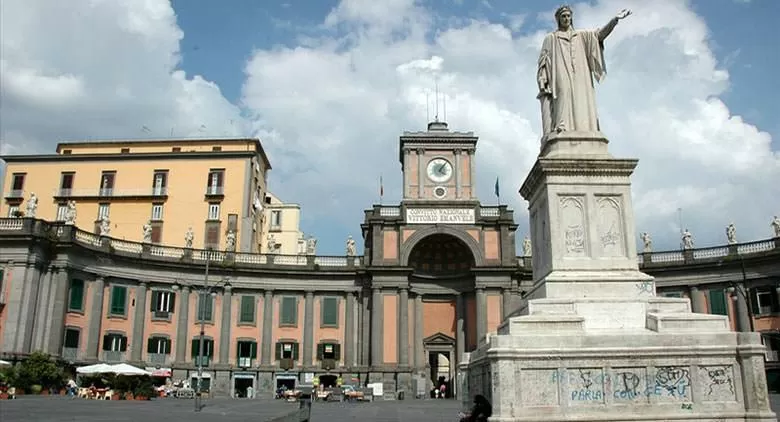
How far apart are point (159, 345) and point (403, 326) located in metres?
17.2

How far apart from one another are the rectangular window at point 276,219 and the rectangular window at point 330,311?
80.1 ft

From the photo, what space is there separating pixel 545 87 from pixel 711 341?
19.9 feet

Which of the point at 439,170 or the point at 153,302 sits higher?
the point at 439,170

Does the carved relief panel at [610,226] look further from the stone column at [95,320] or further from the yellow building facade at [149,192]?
the yellow building facade at [149,192]

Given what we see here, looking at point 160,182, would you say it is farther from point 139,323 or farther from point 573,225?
point 573,225

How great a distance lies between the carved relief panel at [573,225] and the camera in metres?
12.6

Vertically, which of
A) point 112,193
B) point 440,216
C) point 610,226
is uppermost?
point 112,193

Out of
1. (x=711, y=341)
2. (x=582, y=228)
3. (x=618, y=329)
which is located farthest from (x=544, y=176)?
(x=711, y=341)

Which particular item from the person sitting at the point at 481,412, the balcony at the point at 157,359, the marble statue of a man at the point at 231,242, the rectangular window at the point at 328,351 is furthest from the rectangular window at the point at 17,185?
the person sitting at the point at 481,412

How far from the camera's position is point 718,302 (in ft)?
152

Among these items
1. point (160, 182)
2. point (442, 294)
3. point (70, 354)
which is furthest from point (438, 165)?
point (70, 354)

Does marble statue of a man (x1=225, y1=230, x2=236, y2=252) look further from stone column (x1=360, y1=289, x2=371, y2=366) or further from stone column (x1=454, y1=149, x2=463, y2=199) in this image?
stone column (x1=454, y1=149, x2=463, y2=199)

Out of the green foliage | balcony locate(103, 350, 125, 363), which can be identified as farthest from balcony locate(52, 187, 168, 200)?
the green foliage

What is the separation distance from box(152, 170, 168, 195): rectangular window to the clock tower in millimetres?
21023
